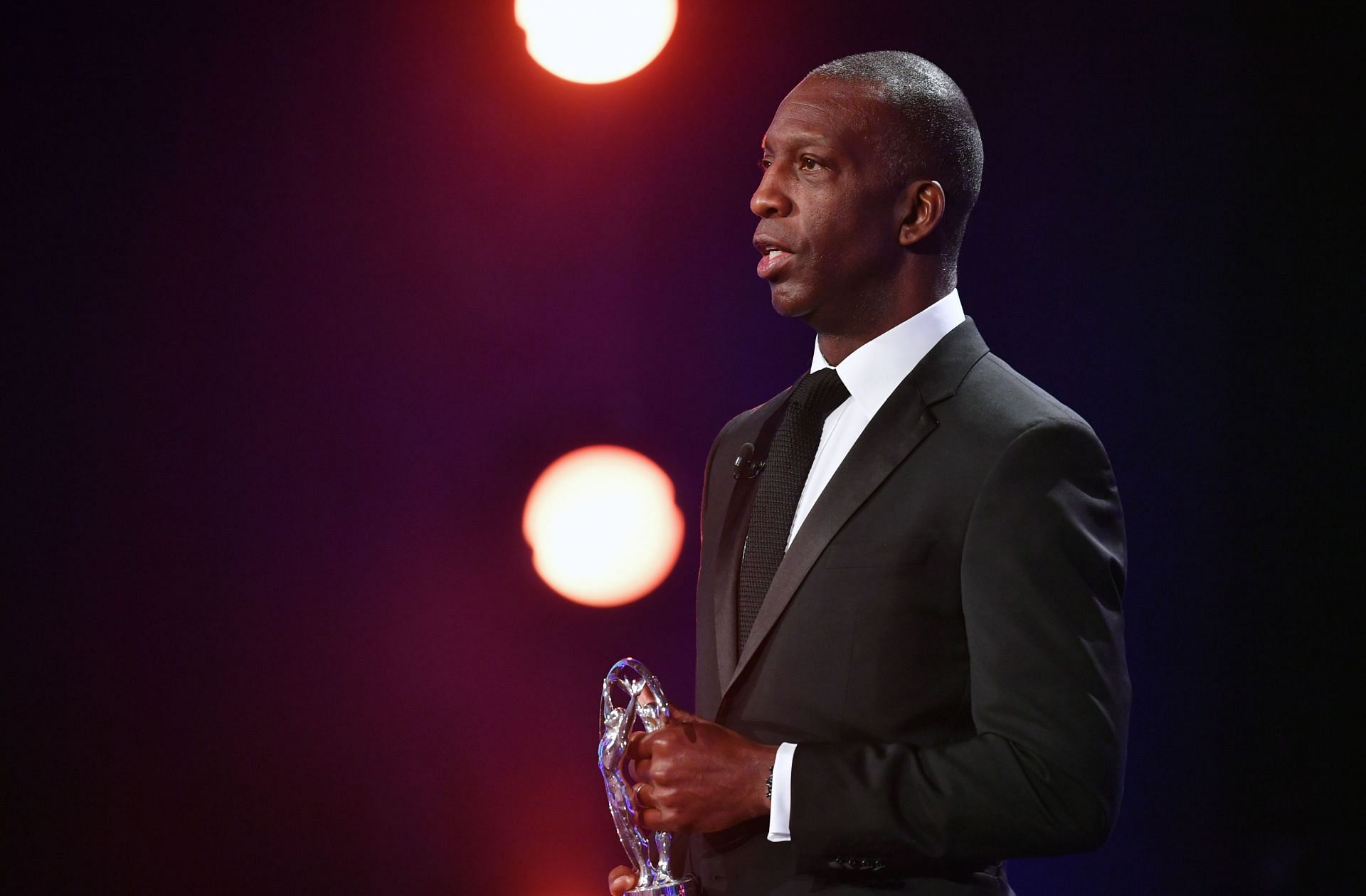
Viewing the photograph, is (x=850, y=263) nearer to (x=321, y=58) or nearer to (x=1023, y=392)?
(x=1023, y=392)

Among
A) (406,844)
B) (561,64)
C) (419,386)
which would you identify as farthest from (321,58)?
(406,844)

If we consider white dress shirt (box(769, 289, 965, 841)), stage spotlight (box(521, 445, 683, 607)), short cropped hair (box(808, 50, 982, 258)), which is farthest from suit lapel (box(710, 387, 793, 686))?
stage spotlight (box(521, 445, 683, 607))

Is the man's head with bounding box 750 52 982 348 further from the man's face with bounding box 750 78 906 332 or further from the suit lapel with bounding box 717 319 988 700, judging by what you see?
the suit lapel with bounding box 717 319 988 700

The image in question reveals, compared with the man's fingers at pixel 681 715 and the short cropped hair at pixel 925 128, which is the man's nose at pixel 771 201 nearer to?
the short cropped hair at pixel 925 128

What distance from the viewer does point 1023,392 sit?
1.40 m

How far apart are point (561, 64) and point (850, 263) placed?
130 centimetres

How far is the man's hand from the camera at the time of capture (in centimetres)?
128

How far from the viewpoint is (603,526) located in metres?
2.57

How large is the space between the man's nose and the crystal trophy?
658 mm

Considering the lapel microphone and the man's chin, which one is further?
the lapel microphone

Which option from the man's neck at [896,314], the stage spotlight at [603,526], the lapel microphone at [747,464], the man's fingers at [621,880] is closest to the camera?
the man's fingers at [621,880]

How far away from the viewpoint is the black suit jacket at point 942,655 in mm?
1226

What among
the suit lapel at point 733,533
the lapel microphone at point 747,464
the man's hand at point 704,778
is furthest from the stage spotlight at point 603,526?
the man's hand at point 704,778

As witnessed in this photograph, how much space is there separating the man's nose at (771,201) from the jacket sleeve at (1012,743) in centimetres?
51
